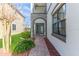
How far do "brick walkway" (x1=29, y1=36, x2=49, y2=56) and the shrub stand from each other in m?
0.11

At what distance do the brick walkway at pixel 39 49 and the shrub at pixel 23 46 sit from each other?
111 millimetres

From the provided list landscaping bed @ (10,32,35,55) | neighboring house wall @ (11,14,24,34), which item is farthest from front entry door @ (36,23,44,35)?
neighboring house wall @ (11,14,24,34)

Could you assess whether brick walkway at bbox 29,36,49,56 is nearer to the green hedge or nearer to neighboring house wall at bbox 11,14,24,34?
the green hedge

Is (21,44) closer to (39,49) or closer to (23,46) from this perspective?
(23,46)

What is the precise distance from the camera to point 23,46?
2912mm

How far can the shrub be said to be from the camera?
2.87 metres

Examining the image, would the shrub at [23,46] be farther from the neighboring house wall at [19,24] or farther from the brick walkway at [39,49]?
the neighboring house wall at [19,24]

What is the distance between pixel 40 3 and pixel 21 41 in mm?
800

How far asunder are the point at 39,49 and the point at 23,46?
12.6 inches

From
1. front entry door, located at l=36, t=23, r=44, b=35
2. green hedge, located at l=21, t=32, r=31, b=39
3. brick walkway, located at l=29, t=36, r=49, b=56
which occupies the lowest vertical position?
brick walkway, located at l=29, t=36, r=49, b=56

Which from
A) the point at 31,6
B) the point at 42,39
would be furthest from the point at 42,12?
the point at 42,39

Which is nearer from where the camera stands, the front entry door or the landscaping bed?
the landscaping bed

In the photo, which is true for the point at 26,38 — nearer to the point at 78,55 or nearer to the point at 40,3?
the point at 40,3

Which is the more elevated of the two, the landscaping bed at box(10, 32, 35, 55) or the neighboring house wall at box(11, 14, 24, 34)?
the neighboring house wall at box(11, 14, 24, 34)
